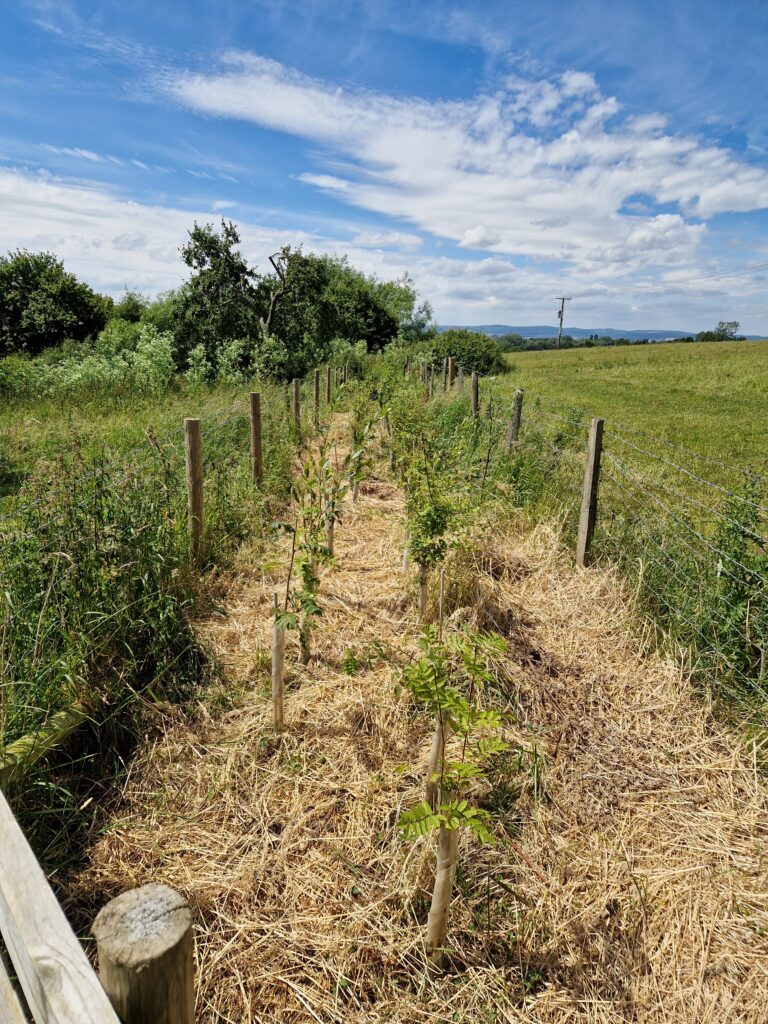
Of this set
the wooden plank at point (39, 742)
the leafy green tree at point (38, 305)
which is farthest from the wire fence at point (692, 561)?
the leafy green tree at point (38, 305)

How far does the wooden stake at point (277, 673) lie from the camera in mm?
2969

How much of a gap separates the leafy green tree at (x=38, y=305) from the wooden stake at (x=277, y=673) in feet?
102

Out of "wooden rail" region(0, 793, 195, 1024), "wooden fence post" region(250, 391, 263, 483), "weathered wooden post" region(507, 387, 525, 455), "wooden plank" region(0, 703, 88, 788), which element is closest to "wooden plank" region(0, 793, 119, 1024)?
"wooden rail" region(0, 793, 195, 1024)

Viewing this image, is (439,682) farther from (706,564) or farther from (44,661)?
(706,564)

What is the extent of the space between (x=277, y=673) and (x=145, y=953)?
6.66 ft

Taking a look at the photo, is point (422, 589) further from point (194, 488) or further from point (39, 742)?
point (39, 742)

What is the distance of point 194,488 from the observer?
446cm

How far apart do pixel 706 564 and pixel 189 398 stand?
10339 mm

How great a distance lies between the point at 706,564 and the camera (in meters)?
4.09

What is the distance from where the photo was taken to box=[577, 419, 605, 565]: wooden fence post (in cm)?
479

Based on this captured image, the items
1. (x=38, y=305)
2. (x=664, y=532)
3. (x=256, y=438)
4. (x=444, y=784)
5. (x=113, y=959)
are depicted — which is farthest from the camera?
(x=38, y=305)

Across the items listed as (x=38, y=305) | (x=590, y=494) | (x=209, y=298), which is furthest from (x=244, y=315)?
(x=590, y=494)

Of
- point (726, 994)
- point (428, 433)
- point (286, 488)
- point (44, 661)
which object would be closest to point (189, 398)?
point (286, 488)

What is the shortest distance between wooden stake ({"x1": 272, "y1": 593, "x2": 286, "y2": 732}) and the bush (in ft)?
97.2
